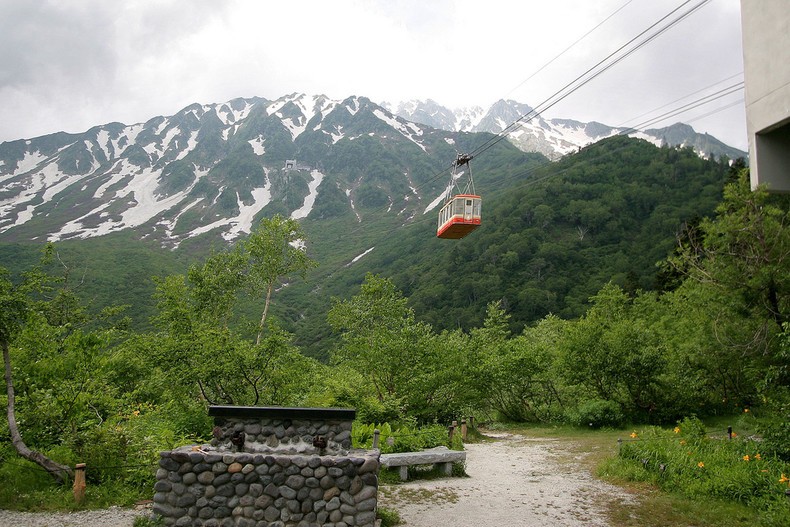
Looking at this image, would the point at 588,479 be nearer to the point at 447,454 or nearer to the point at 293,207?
the point at 447,454

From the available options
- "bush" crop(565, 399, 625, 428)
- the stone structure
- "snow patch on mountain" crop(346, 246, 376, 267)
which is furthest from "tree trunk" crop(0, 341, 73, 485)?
"snow patch on mountain" crop(346, 246, 376, 267)

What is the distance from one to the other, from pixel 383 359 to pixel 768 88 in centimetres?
1349

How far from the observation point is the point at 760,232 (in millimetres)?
14016

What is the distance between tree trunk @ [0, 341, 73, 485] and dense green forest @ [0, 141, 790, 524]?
0.07 m

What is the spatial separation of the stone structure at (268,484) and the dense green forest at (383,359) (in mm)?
2982

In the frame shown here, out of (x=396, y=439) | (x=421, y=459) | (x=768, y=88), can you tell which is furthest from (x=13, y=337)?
(x=768, y=88)

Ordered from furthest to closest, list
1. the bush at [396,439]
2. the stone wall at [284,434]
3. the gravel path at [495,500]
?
the bush at [396,439]
the gravel path at [495,500]
the stone wall at [284,434]

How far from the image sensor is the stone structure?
7.53 metres

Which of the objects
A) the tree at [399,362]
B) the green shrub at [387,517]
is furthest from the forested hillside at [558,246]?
the green shrub at [387,517]

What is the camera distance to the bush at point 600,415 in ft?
72.3

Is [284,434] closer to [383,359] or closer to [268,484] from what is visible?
[268,484]

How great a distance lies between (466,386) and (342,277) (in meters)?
99.0

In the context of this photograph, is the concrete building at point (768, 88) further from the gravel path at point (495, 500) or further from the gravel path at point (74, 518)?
the gravel path at point (74, 518)

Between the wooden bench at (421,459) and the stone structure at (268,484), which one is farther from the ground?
the stone structure at (268,484)
